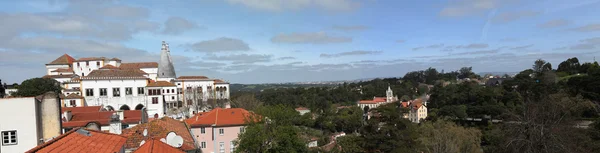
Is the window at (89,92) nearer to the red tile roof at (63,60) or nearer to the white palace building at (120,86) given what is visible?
the white palace building at (120,86)

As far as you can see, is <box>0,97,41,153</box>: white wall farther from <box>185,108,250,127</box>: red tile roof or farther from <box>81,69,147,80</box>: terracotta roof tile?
<box>81,69,147,80</box>: terracotta roof tile

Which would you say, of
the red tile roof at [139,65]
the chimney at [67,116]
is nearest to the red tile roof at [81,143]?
the chimney at [67,116]

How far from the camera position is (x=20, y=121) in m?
13.6

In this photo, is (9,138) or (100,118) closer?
(9,138)

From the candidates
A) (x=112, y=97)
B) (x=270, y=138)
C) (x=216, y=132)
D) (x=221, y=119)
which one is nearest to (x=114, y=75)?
(x=112, y=97)

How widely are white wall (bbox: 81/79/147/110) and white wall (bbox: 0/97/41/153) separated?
129 feet

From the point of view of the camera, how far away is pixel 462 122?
77.4 meters

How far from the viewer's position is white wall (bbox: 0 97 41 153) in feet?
43.7

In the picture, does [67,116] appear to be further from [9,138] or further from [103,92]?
[103,92]

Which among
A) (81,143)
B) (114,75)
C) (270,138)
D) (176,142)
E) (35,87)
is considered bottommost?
(270,138)

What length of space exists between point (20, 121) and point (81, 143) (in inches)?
146

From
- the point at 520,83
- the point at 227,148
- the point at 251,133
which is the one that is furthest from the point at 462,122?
the point at 251,133

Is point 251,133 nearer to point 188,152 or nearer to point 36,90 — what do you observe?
point 188,152

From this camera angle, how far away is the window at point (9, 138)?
1327 centimetres
